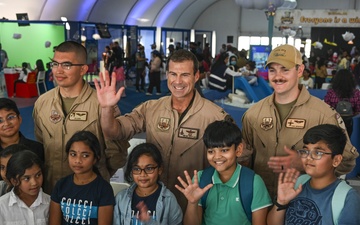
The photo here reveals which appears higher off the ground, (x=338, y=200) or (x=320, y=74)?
(x=320, y=74)

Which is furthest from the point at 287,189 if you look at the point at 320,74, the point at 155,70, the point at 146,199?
the point at 320,74

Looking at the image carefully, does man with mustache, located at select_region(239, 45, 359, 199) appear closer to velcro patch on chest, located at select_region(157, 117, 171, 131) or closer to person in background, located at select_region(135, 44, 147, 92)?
velcro patch on chest, located at select_region(157, 117, 171, 131)

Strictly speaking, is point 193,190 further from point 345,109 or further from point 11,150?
point 345,109

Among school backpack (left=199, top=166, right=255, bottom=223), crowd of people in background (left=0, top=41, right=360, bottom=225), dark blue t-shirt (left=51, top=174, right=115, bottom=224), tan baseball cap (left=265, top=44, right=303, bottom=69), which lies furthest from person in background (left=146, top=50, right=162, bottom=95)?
school backpack (left=199, top=166, right=255, bottom=223)

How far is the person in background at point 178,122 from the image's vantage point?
123 inches

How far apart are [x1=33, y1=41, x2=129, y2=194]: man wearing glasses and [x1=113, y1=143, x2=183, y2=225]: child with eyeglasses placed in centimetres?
50

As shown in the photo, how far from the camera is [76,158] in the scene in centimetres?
307

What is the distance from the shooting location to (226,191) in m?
2.75

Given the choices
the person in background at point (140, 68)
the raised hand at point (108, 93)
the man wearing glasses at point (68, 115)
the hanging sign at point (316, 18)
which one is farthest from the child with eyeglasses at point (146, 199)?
the hanging sign at point (316, 18)

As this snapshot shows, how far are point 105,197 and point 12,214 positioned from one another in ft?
2.01

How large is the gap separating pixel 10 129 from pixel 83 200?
85cm

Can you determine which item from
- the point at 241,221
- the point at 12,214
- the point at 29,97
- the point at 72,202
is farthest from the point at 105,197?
the point at 29,97

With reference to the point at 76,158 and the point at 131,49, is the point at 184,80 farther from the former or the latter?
the point at 131,49

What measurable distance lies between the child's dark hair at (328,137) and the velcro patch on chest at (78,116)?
1652mm
